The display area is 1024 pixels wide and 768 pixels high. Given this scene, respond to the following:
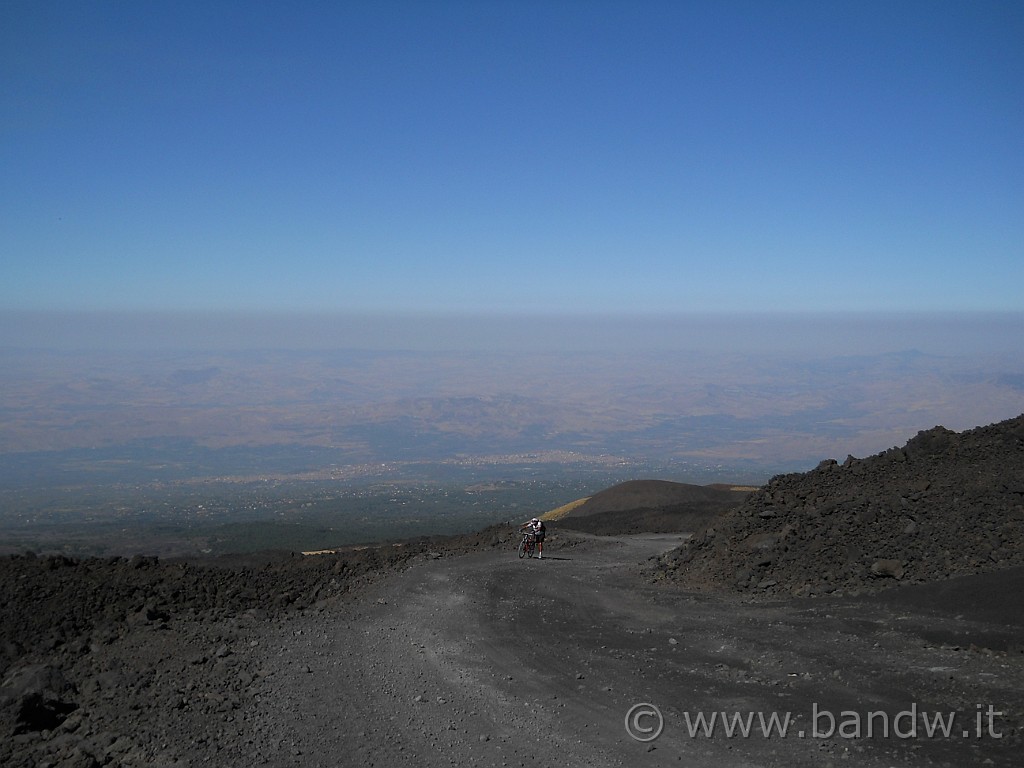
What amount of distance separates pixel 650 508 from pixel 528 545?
10452 millimetres

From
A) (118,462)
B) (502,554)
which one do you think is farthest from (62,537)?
(118,462)

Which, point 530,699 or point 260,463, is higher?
point 530,699

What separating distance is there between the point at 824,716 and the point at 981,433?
12.0 meters

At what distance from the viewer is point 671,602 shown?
47.8ft

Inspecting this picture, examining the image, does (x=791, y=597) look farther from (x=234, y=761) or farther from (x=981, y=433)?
(x=234, y=761)

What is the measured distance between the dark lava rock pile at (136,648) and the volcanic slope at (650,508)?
10.6 meters
